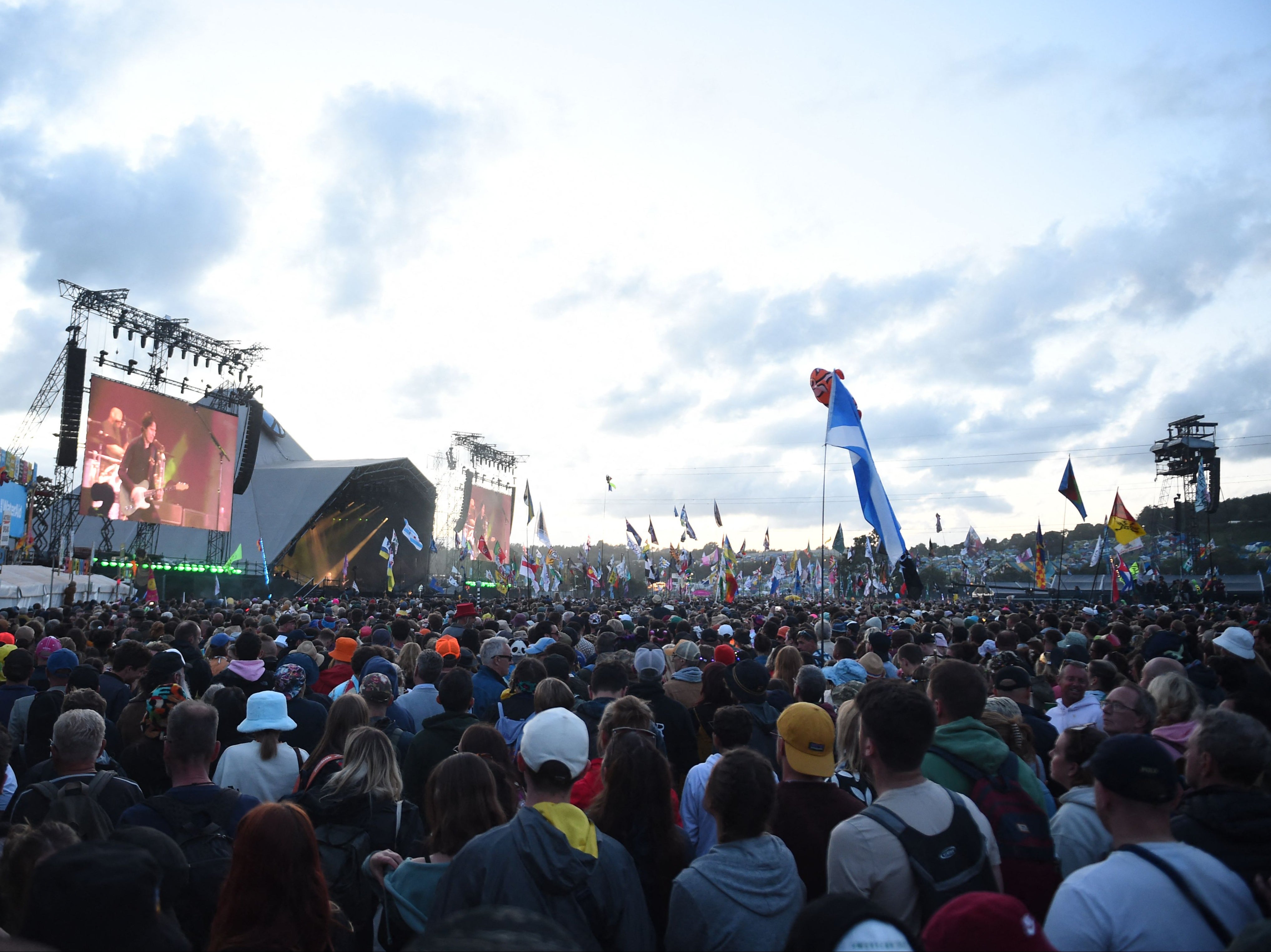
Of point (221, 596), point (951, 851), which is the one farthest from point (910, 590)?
point (221, 596)

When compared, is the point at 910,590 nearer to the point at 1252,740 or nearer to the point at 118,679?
the point at 1252,740

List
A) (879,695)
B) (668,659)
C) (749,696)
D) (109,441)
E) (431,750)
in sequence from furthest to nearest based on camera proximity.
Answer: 1. (109,441)
2. (668,659)
3. (749,696)
4. (431,750)
5. (879,695)

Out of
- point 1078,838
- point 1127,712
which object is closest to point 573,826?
point 1078,838

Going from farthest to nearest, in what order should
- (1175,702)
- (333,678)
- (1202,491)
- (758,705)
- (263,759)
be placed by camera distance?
(1202,491) < (333,678) < (758,705) < (1175,702) < (263,759)

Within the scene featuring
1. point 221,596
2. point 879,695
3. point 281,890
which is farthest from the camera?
point 221,596

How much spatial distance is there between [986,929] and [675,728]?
419 cm

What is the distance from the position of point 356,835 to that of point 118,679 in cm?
402

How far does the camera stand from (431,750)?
16.1ft

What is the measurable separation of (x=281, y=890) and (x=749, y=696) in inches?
146

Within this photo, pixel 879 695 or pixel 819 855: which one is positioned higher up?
pixel 879 695

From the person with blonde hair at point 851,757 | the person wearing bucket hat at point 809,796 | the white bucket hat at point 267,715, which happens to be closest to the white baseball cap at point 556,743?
the person wearing bucket hat at point 809,796

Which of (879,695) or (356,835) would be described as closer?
(879,695)

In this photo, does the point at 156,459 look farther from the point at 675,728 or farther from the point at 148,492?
the point at 675,728

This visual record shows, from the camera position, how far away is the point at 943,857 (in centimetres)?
278
